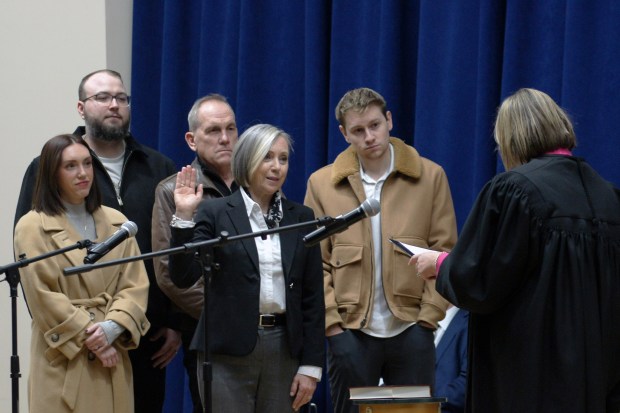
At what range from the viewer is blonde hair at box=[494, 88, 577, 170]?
282 cm

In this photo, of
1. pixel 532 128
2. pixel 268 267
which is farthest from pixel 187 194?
pixel 532 128

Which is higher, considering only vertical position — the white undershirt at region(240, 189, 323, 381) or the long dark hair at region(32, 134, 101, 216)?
the long dark hair at region(32, 134, 101, 216)

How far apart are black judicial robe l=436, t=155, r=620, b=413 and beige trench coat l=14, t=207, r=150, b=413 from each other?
1.31 meters

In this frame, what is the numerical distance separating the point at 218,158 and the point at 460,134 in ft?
3.90

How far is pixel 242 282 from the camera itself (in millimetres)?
3143

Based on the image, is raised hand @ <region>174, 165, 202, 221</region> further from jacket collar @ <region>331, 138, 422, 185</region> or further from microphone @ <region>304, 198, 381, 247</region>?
microphone @ <region>304, 198, 381, 247</region>

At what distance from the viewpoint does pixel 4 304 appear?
534 cm

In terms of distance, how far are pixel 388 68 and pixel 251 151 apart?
1.44 meters

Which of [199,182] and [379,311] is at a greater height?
[199,182]

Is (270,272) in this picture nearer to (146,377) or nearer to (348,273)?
(348,273)

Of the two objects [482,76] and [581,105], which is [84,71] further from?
[581,105]

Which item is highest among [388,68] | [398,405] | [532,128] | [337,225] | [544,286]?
[388,68]

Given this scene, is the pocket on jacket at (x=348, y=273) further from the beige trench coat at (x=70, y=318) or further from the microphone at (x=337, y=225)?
the microphone at (x=337, y=225)

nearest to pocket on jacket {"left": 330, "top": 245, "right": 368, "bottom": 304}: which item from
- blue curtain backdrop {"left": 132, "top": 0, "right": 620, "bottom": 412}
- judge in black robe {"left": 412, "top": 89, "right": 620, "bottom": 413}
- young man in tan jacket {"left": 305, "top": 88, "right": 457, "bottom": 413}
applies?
young man in tan jacket {"left": 305, "top": 88, "right": 457, "bottom": 413}
